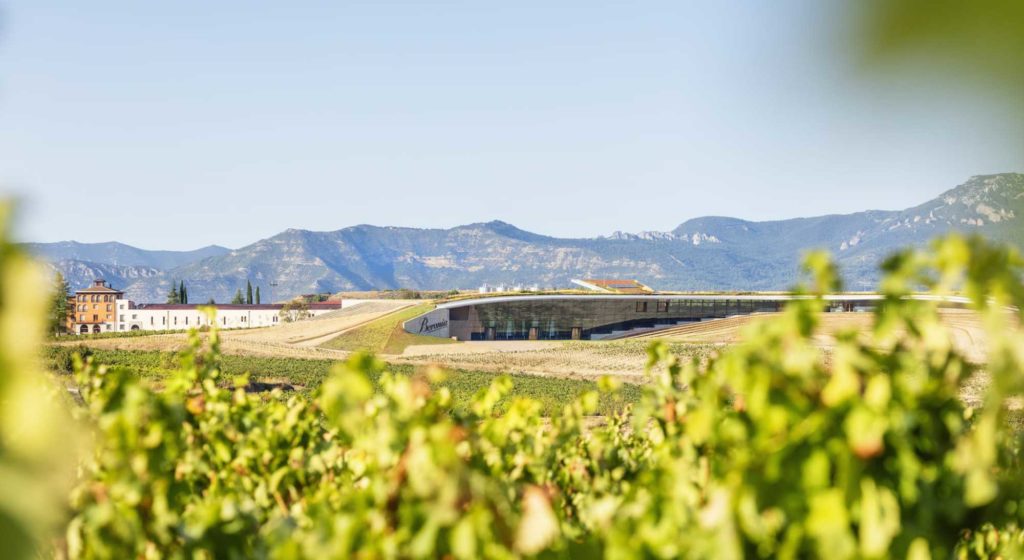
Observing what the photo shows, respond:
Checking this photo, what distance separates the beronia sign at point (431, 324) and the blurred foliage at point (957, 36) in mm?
41820

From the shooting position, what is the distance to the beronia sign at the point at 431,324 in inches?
1683

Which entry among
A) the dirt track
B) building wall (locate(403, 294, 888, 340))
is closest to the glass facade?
building wall (locate(403, 294, 888, 340))

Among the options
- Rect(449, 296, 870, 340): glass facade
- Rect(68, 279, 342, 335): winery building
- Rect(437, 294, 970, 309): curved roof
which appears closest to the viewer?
Rect(437, 294, 970, 309): curved roof

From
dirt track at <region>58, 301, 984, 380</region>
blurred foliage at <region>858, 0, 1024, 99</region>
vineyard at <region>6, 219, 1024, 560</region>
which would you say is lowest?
dirt track at <region>58, 301, 984, 380</region>

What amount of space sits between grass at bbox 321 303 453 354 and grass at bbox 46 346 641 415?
241 inches

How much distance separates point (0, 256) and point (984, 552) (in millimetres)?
2900

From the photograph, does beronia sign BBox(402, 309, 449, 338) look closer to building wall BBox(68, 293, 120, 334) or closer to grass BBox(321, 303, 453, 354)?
grass BBox(321, 303, 453, 354)

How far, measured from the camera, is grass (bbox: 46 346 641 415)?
24.1 metres

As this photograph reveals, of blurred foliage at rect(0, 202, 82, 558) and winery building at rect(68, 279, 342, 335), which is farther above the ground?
blurred foliage at rect(0, 202, 82, 558)

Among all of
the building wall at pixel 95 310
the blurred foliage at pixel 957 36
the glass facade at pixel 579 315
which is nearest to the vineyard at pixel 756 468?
the blurred foliage at pixel 957 36

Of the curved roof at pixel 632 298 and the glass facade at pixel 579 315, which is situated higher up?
the curved roof at pixel 632 298

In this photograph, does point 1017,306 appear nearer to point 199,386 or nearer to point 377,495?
point 377,495

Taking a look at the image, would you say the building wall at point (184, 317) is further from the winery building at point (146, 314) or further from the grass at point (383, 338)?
the grass at point (383, 338)

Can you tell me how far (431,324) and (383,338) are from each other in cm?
529
